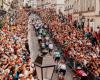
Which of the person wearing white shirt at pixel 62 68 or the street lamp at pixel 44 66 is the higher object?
the street lamp at pixel 44 66

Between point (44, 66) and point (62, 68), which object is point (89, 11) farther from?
point (44, 66)

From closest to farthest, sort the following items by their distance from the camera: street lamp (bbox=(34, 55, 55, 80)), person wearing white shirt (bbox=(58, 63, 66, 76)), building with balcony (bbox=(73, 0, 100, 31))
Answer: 1. street lamp (bbox=(34, 55, 55, 80))
2. person wearing white shirt (bbox=(58, 63, 66, 76))
3. building with balcony (bbox=(73, 0, 100, 31))

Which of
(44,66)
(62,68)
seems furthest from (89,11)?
(44,66)

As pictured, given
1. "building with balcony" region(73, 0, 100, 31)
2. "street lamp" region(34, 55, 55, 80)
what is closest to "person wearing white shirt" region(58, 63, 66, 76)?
"street lamp" region(34, 55, 55, 80)

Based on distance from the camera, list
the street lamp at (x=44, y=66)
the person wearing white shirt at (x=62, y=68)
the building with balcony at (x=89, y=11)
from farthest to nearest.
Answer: the building with balcony at (x=89, y=11) → the person wearing white shirt at (x=62, y=68) → the street lamp at (x=44, y=66)

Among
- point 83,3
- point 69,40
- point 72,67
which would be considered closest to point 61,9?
point 83,3

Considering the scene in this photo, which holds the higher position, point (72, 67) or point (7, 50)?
point (7, 50)

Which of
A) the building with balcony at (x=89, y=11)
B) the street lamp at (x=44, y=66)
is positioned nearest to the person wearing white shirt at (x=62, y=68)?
the street lamp at (x=44, y=66)

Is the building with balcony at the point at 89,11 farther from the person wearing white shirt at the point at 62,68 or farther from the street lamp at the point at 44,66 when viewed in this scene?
the street lamp at the point at 44,66

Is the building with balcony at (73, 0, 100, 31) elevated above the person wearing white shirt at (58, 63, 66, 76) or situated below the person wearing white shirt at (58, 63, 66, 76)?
above

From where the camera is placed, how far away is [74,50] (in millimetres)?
29922

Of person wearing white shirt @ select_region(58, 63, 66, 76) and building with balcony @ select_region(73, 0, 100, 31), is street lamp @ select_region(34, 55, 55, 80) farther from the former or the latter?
building with balcony @ select_region(73, 0, 100, 31)

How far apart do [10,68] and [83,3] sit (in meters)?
37.2

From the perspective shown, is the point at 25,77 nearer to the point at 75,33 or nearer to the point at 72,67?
the point at 72,67
